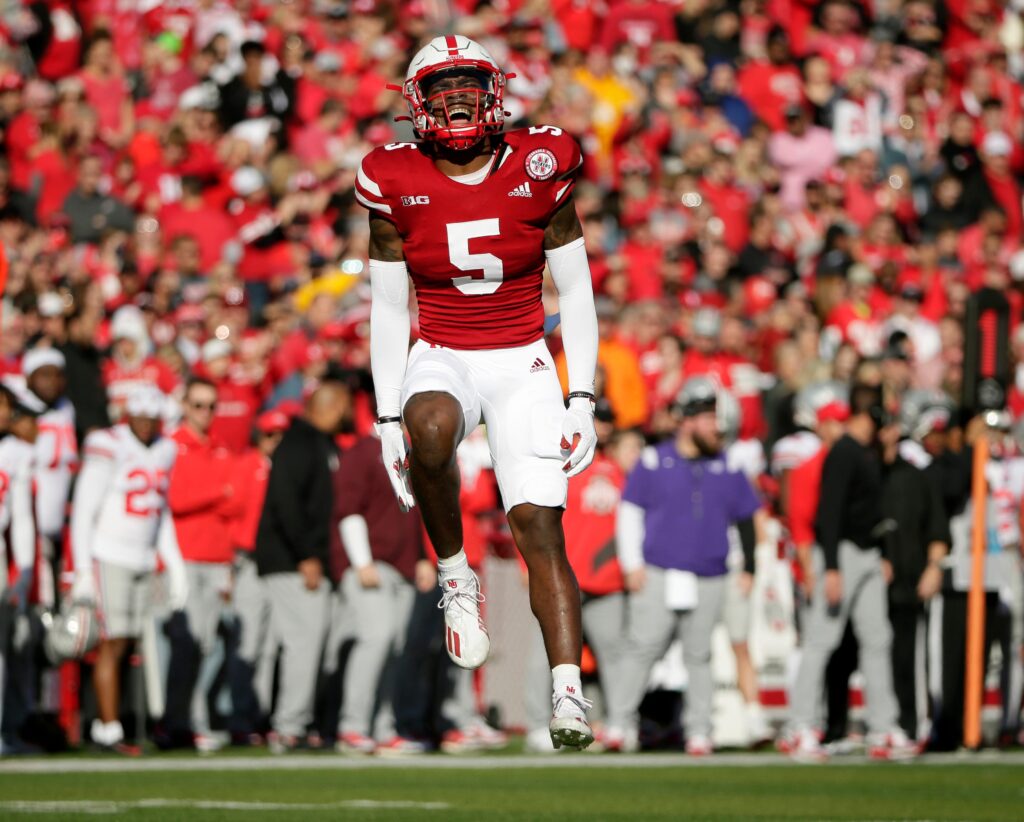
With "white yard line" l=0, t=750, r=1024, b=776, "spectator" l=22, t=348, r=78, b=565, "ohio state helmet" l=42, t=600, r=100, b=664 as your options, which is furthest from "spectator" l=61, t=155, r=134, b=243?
"white yard line" l=0, t=750, r=1024, b=776

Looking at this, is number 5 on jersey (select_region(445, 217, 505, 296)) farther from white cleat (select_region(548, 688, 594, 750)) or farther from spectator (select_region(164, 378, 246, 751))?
spectator (select_region(164, 378, 246, 751))

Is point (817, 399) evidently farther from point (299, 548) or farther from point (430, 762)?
point (430, 762)

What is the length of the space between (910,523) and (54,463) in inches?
229

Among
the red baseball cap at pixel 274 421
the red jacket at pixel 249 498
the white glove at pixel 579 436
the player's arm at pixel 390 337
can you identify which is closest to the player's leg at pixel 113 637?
the red jacket at pixel 249 498

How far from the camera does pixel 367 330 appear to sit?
1612cm

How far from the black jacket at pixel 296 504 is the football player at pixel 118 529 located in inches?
28.3

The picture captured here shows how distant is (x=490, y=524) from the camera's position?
15586 mm

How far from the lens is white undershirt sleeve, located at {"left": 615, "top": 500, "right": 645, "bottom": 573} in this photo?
14469 millimetres

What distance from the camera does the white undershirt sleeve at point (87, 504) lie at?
14016mm

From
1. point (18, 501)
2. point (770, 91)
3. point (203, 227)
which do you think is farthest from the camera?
point (770, 91)

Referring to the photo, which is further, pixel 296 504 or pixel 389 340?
pixel 296 504

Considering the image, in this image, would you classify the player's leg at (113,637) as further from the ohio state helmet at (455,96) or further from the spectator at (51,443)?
the ohio state helmet at (455,96)

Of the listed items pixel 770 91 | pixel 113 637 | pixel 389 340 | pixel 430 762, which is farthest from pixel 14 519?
pixel 770 91

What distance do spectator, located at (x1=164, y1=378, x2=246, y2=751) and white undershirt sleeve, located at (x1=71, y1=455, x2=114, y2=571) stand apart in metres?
0.65
